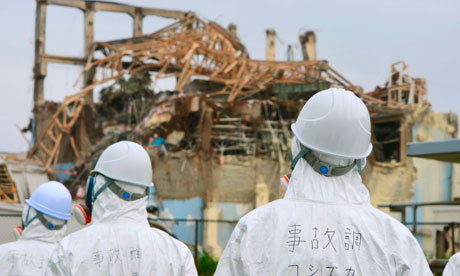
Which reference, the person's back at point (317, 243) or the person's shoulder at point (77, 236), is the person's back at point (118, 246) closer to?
the person's shoulder at point (77, 236)

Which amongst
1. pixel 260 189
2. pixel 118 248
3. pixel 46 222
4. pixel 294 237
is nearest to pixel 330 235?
pixel 294 237

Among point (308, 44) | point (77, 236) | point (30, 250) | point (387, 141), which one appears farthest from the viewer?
point (308, 44)

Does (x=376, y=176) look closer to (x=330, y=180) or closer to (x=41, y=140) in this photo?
(x=41, y=140)

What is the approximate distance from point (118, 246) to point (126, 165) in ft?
2.31

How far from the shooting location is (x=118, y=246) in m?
6.74

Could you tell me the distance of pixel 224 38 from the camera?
3228 cm

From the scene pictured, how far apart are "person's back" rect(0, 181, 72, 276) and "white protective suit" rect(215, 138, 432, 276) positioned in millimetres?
5212

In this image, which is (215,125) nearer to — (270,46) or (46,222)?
(270,46)

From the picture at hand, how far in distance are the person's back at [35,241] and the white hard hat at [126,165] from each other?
2.54 m

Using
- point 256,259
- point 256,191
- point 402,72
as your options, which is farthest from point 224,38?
point 256,259

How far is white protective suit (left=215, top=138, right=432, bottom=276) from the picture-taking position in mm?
4590

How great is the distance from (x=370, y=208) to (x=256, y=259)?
73 centimetres

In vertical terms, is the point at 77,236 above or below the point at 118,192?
below

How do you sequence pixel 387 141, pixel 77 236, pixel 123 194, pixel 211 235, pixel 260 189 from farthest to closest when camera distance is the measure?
pixel 387 141, pixel 260 189, pixel 211 235, pixel 123 194, pixel 77 236
